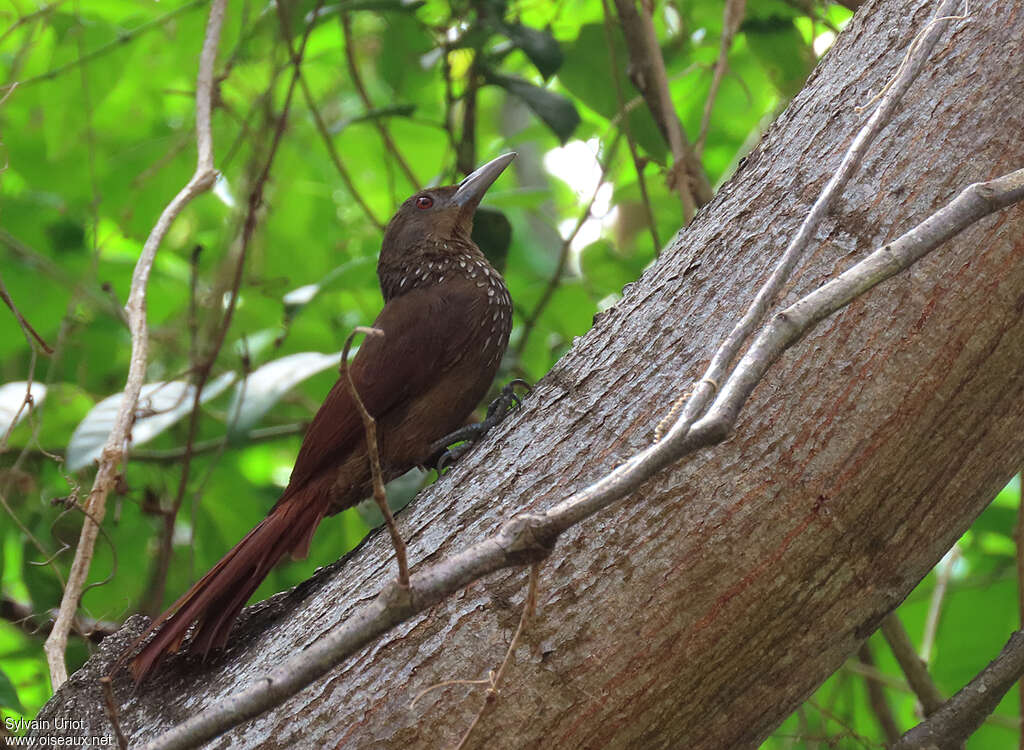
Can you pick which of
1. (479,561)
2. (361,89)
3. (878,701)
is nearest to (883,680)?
(878,701)

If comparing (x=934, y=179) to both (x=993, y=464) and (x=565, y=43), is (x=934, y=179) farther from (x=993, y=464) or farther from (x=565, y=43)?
(x=565, y=43)

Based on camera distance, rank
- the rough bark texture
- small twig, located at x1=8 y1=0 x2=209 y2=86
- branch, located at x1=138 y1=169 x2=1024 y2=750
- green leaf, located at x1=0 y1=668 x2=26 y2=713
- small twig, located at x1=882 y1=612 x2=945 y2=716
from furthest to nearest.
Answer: small twig, located at x1=8 y1=0 x2=209 y2=86 → small twig, located at x1=882 y1=612 x2=945 y2=716 → green leaf, located at x1=0 y1=668 x2=26 y2=713 → the rough bark texture → branch, located at x1=138 y1=169 x2=1024 y2=750

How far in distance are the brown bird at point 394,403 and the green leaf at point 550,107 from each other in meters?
0.25

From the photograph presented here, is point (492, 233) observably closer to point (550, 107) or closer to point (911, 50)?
point (550, 107)

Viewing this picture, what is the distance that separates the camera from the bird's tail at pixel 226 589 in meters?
1.89

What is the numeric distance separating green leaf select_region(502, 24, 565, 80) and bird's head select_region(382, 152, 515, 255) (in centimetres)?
29

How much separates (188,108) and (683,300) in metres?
3.65

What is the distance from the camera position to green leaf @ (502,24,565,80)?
9.75ft

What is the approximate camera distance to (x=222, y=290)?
3.70 metres

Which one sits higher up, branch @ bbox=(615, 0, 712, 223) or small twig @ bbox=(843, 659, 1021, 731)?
branch @ bbox=(615, 0, 712, 223)

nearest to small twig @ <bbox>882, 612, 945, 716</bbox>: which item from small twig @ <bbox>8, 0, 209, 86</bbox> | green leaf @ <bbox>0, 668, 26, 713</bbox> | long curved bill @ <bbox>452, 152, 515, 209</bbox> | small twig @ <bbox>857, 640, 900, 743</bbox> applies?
small twig @ <bbox>857, 640, 900, 743</bbox>

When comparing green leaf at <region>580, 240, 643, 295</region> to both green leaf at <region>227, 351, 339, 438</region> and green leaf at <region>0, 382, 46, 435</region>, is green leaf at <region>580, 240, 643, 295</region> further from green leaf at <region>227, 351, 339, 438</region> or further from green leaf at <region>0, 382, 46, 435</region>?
green leaf at <region>0, 382, 46, 435</region>

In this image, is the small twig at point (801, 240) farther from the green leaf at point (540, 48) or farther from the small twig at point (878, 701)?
the small twig at point (878, 701)

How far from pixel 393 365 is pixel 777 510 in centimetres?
108
